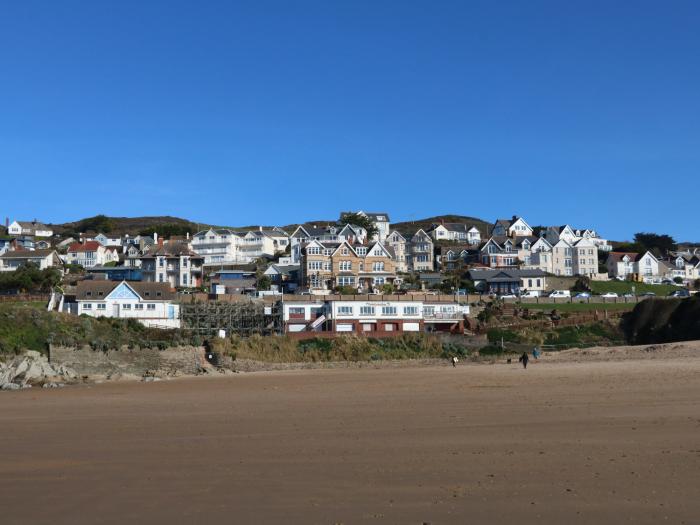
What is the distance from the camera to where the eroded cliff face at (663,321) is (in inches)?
1940

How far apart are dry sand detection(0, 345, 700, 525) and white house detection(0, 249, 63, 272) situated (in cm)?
7415

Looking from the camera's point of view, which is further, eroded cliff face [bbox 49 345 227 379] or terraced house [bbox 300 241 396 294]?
terraced house [bbox 300 241 396 294]

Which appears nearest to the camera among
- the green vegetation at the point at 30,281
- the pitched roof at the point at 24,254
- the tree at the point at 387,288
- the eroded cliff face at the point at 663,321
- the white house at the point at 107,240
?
the eroded cliff face at the point at 663,321

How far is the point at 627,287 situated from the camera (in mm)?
81750

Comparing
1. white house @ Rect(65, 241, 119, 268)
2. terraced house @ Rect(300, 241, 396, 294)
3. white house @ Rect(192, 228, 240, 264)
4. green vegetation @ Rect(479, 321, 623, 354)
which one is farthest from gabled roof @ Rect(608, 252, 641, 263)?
white house @ Rect(65, 241, 119, 268)

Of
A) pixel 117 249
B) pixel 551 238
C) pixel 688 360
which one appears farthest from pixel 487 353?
pixel 117 249

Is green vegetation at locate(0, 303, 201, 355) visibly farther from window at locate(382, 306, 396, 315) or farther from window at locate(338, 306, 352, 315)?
window at locate(382, 306, 396, 315)

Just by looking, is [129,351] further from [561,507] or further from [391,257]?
[391,257]

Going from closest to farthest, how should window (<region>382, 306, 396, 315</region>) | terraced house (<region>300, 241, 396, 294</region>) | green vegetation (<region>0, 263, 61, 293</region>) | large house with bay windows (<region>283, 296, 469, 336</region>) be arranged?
large house with bay windows (<region>283, 296, 469, 336</region>)
window (<region>382, 306, 396, 315</region>)
green vegetation (<region>0, 263, 61, 293</region>)
terraced house (<region>300, 241, 396, 294</region>)

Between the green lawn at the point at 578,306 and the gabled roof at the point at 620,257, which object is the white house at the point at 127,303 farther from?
the gabled roof at the point at 620,257

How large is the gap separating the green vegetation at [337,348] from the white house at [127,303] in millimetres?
9851

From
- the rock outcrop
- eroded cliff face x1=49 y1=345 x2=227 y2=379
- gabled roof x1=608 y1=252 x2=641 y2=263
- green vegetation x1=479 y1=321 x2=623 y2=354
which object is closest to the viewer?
the rock outcrop

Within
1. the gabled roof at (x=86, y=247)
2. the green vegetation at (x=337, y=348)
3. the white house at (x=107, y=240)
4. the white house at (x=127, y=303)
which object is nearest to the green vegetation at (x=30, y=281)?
the white house at (x=127, y=303)

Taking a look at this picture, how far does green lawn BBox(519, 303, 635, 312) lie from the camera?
209ft
